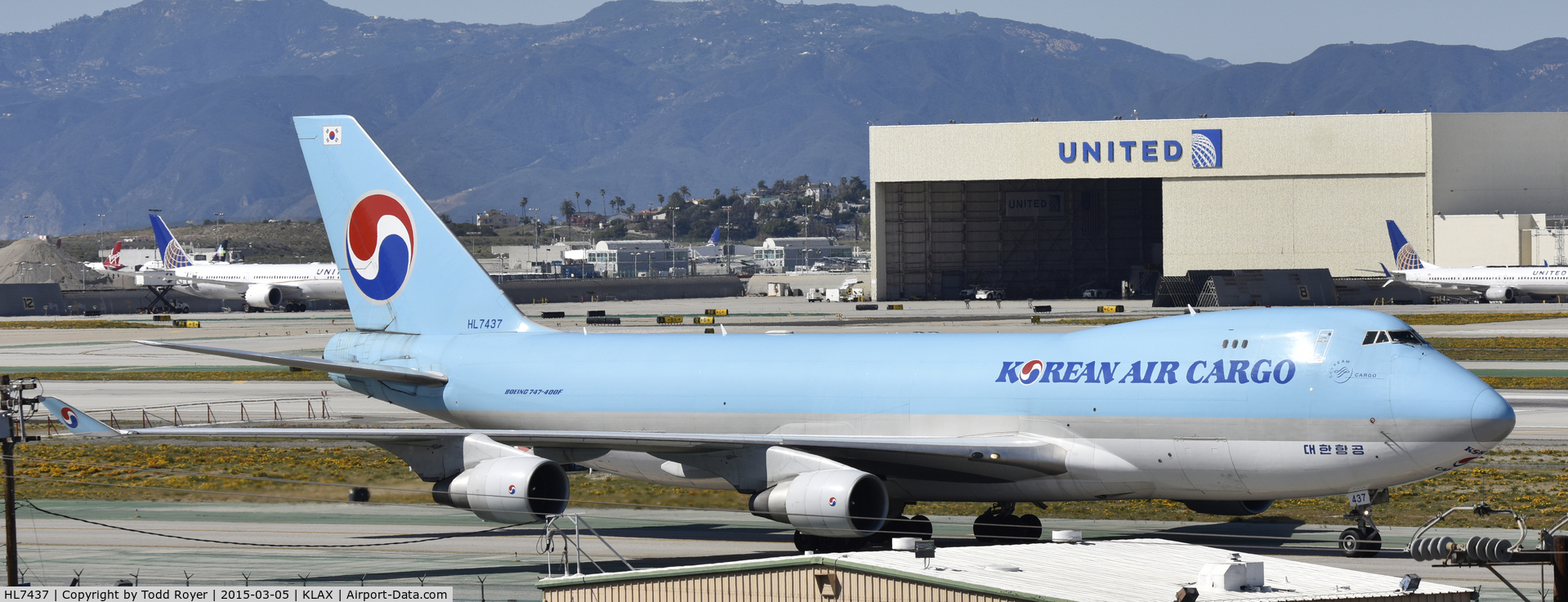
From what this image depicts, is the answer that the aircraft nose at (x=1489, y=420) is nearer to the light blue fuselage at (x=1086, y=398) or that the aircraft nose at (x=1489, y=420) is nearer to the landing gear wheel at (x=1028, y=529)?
the light blue fuselage at (x=1086, y=398)

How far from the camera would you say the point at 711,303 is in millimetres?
157875

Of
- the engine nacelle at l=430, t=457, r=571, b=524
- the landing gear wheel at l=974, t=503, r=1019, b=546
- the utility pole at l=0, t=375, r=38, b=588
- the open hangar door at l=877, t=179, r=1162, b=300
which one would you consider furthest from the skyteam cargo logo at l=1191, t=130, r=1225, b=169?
the utility pole at l=0, t=375, r=38, b=588

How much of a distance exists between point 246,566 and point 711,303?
131m

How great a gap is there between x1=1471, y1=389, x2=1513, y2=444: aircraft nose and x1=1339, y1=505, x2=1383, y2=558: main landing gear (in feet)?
8.35

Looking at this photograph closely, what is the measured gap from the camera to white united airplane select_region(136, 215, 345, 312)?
470 ft

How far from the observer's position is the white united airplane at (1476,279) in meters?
123

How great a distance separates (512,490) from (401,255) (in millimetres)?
10156

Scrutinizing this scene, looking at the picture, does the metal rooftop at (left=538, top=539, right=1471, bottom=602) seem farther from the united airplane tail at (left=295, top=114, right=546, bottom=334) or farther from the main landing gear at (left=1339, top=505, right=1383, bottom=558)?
the united airplane tail at (left=295, top=114, right=546, bottom=334)

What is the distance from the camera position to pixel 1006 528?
27.2 m

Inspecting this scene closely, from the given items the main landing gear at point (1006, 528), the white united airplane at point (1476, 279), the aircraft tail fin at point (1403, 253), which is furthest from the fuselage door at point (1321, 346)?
the aircraft tail fin at point (1403, 253)

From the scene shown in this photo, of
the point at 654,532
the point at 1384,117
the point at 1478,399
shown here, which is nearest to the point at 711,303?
the point at 1384,117

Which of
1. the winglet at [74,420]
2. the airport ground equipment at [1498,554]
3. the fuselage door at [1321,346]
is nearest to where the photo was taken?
the airport ground equipment at [1498,554]

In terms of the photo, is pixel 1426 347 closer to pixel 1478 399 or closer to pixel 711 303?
pixel 1478 399

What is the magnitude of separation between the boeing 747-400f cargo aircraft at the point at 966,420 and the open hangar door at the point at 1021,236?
129374mm
